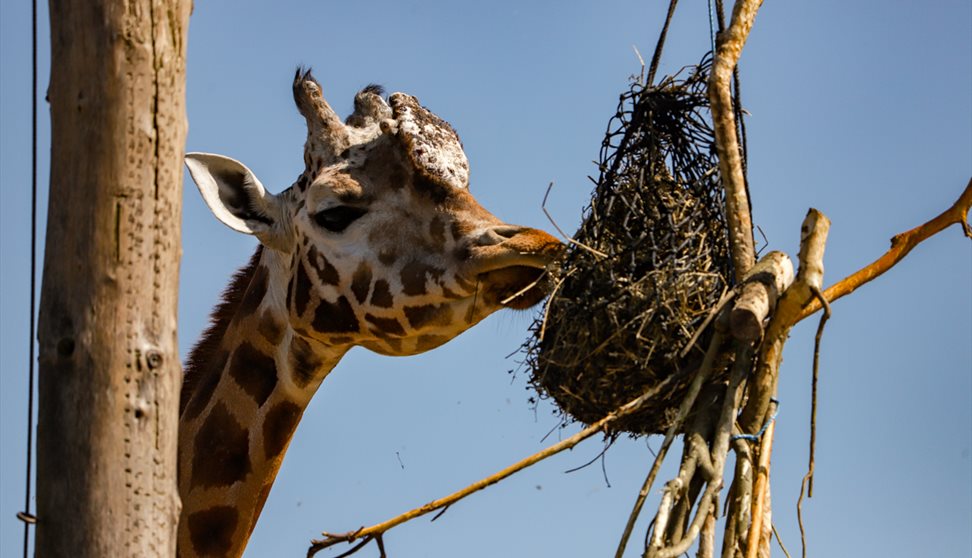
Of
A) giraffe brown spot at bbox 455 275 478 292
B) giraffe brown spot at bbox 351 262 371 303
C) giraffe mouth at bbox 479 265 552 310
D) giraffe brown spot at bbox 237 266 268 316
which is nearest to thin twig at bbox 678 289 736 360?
giraffe mouth at bbox 479 265 552 310

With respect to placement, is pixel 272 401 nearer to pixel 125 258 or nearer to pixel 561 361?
pixel 561 361

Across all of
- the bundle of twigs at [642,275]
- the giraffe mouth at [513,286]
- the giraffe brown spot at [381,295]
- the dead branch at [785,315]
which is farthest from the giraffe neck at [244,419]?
the dead branch at [785,315]

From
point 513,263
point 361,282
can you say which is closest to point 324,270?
point 361,282

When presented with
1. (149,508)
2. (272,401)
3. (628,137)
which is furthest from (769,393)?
(272,401)

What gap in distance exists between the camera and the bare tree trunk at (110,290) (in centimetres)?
442

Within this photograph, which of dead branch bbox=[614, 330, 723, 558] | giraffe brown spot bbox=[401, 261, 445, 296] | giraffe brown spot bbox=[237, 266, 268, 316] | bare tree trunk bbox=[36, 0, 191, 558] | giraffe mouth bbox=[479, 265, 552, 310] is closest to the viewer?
bare tree trunk bbox=[36, 0, 191, 558]

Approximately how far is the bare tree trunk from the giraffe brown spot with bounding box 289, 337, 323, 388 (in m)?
2.61

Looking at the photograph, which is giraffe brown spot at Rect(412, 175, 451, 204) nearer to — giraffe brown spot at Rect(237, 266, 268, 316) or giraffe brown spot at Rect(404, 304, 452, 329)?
giraffe brown spot at Rect(404, 304, 452, 329)

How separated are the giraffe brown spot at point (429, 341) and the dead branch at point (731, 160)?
2.10m

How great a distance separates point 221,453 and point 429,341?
49.3 inches

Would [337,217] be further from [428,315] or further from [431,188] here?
[428,315]

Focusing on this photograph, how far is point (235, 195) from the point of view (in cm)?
751

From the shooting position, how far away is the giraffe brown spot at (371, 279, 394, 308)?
7020 mm

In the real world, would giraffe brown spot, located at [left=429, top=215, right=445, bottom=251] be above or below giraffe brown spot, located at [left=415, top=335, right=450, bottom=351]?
above
